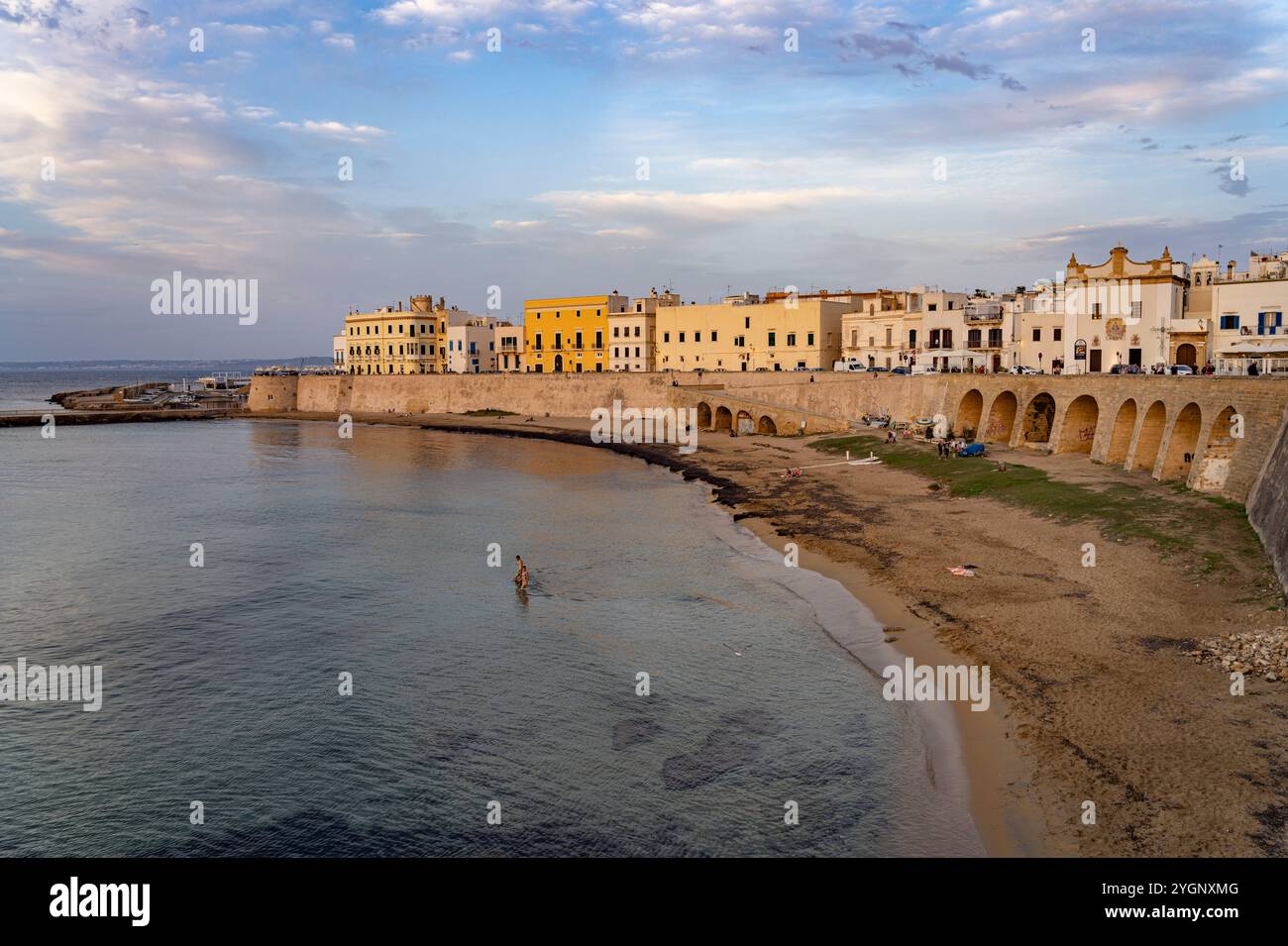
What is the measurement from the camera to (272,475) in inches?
2571

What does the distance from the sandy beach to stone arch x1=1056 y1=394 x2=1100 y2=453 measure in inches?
200

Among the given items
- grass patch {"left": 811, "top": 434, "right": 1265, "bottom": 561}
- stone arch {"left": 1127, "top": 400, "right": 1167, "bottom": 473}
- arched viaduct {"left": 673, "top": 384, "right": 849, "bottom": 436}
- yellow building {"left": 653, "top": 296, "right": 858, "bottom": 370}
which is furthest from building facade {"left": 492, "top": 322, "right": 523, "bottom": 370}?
stone arch {"left": 1127, "top": 400, "right": 1167, "bottom": 473}

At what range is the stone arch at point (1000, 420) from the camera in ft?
182

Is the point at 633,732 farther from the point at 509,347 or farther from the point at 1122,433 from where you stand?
the point at 509,347

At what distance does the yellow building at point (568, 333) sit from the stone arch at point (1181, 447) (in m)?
66.9

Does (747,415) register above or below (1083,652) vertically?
above

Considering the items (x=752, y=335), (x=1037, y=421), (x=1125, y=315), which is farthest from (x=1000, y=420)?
(x=752, y=335)

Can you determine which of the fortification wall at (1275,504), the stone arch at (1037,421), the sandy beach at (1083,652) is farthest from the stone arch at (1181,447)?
the stone arch at (1037,421)

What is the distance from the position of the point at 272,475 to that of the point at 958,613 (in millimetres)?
53171

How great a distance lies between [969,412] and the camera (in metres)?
59.0

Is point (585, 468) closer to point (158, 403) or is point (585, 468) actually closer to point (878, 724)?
point (878, 724)

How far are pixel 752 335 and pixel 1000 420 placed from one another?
112 ft

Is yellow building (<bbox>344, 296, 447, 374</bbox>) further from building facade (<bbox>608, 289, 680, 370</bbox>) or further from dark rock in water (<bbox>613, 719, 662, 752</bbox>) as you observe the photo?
dark rock in water (<bbox>613, 719, 662, 752</bbox>)

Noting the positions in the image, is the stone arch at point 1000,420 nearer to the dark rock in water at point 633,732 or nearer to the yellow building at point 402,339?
the dark rock in water at point 633,732
